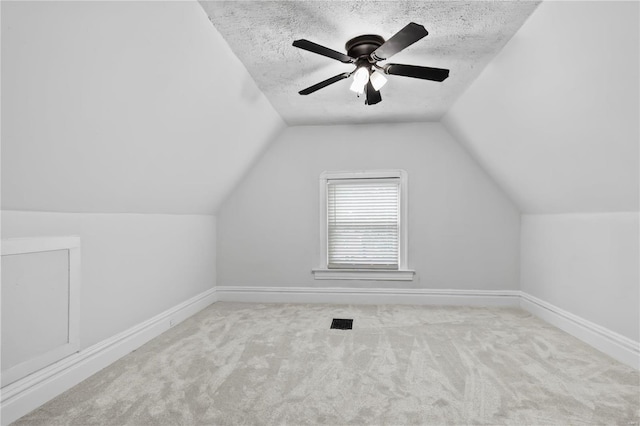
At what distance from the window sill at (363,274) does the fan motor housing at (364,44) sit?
2.83 m

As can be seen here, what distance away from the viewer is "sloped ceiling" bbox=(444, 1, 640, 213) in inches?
71.9

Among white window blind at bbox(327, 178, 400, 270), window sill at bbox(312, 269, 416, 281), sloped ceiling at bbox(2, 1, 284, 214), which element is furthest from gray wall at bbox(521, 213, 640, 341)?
sloped ceiling at bbox(2, 1, 284, 214)

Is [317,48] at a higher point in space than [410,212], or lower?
higher

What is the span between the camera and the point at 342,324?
3.60 metres

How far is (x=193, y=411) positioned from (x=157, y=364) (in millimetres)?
787

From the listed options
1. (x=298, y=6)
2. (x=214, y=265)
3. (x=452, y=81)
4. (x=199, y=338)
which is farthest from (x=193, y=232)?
(x=452, y=81)

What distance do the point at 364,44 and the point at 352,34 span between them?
0.36ft

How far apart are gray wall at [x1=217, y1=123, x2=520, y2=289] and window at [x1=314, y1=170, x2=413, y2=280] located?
0.11 metres

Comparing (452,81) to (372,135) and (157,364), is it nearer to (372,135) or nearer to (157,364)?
(372,135)

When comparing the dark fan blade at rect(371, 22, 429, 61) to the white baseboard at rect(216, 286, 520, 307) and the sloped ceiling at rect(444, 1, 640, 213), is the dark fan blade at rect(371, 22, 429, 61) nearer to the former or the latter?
the sloped ceiling at rect(444, 1, 640, 213)

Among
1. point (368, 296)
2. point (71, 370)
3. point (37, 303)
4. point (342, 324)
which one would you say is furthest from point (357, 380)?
point (368, 296)

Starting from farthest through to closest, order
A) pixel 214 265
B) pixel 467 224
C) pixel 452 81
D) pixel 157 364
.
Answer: pixel 214 265 < pixel 467 224 < pixel 452 81 < pixel 157 364

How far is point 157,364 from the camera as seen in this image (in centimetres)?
259

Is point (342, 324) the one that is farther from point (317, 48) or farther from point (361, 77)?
point (317, 48)
